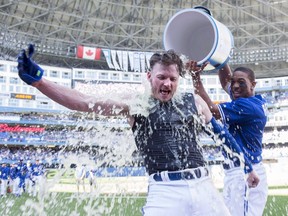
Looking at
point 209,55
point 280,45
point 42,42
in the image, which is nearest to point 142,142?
point 209,55

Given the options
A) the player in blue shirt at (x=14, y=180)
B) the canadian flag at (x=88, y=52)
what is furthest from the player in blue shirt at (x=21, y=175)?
the canadian flag at (x=88, y=52)

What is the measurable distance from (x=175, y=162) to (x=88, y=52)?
39.9m

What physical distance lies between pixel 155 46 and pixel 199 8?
40915 mm

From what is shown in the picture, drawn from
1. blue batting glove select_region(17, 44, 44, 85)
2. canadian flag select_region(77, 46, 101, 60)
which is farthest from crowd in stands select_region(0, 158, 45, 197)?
canadian flag select_region(77, 46, 101, 60)

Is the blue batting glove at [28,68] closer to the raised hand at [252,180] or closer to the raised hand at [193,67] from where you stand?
the raised hand at [193,67]

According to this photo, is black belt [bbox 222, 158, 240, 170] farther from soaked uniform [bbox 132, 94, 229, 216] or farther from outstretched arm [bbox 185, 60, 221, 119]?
soaked uniform [bbox 132, 94, 229, 216]

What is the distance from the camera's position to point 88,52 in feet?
137

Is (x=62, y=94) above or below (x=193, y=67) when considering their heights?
below

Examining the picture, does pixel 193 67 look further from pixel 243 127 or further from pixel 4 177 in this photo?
pixel 4 177

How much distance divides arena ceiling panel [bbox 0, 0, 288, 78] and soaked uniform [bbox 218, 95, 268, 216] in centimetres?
3456

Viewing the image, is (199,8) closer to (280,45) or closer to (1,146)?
(1,146)

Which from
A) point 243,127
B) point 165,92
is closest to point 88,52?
point 243,127

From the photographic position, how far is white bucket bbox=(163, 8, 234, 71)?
3.62 metres

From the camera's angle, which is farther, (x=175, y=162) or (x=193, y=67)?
(x=193, y=67)
